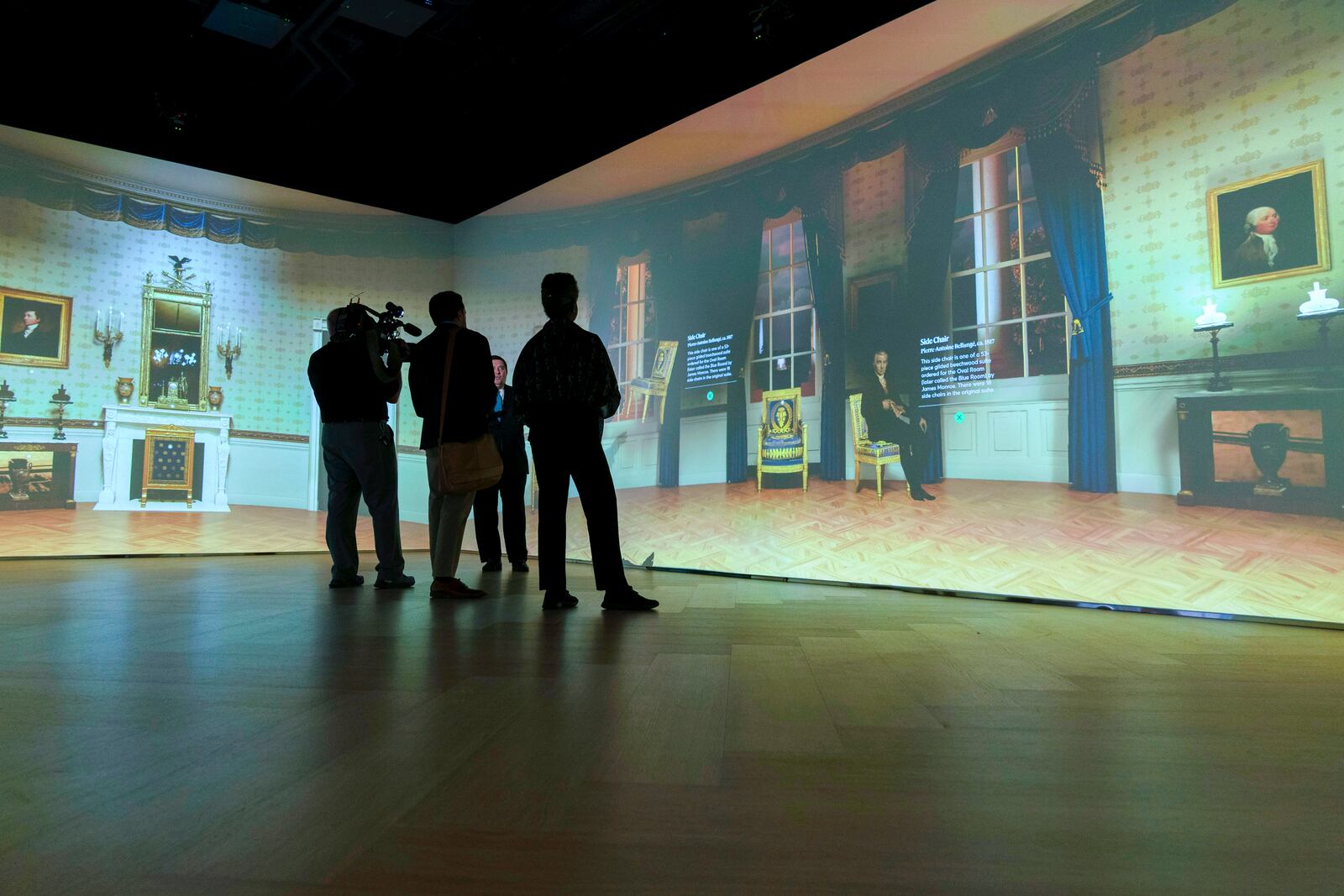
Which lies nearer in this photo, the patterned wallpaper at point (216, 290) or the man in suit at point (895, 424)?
the man in suit at point (895, 424)

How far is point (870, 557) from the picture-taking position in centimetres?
414

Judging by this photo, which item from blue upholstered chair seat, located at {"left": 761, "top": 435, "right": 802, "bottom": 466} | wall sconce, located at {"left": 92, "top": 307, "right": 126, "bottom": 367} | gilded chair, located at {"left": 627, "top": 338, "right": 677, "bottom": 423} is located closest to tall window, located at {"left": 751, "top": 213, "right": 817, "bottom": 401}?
blue upholstered chair seat, located at {"left": 761, "top": 435, "right": 802, "bottom": 466}

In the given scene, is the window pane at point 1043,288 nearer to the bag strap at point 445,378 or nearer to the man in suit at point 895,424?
the man in suit at point 895,424

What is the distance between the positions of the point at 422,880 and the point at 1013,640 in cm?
195

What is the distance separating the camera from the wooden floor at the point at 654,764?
2.23 ft

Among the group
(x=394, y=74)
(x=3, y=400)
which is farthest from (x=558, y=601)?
(x=3, y=400)

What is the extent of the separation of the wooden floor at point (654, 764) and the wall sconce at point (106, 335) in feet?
15.0

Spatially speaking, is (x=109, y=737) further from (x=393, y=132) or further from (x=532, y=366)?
(x=393, y=132)

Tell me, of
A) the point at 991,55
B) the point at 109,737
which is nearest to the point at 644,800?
the point at 109,737

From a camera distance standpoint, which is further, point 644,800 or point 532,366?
point 532,366

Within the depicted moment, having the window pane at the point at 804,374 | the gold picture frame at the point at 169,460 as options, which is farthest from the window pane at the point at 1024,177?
the gold picture frame at the point at 169,460

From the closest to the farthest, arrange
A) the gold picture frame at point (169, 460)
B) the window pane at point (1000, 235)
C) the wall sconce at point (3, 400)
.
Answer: the window pane at point (1000, 235), the wall sconce at point (3, 400), the gold picture frame at point (169, 460)

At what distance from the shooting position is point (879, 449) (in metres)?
4.29

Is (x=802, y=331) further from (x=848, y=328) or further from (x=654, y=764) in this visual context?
(x=654, y=764)
